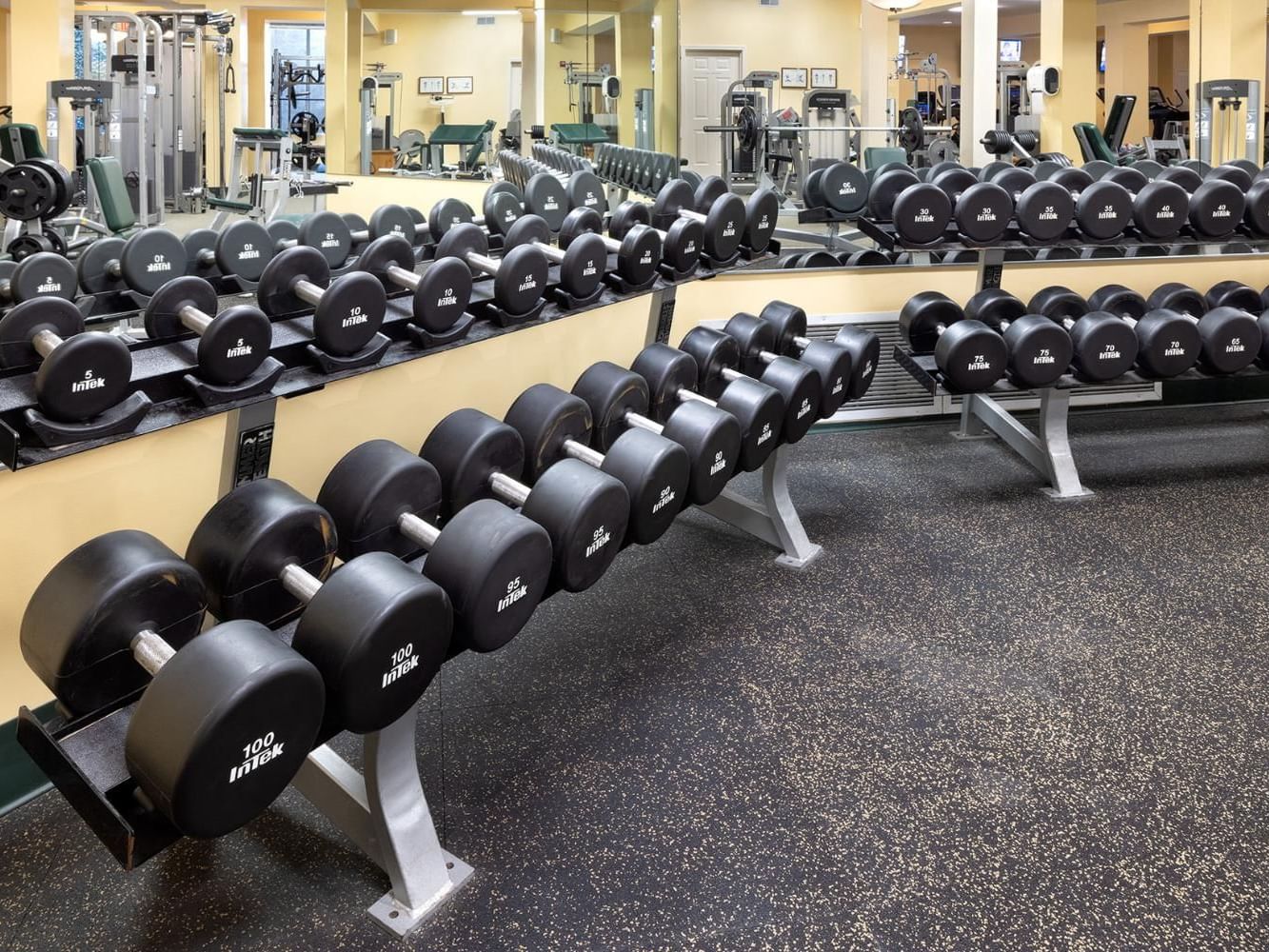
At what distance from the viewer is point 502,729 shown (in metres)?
1.81

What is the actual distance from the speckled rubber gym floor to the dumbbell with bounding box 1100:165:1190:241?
97cm

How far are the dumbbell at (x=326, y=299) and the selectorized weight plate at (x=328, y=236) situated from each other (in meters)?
1.04

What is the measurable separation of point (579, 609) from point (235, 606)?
1042mm

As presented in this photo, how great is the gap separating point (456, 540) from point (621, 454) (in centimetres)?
49

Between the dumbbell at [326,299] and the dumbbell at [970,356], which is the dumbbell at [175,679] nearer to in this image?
the dumbbell at [326,299]

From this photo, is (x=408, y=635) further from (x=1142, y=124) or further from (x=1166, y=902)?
(x=1142, y=124)

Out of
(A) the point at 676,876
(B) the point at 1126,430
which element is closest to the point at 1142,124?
(B) the point at 1126,430

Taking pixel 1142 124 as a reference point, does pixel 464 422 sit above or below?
below

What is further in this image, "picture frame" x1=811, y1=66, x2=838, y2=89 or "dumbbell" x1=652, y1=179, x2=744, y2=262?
"picture frame" x1=811, y1=66, x2=838, y2=89

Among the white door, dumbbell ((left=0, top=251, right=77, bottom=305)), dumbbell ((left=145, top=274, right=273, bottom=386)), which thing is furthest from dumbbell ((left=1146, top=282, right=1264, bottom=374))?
the white door

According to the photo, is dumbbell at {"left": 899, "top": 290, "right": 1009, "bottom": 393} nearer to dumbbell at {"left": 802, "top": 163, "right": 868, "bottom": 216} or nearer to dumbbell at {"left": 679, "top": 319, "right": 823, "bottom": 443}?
dumbbell at {"left": 679, "top": 319, "right": 823, "bottom": 443}

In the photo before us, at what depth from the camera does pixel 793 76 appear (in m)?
7.35

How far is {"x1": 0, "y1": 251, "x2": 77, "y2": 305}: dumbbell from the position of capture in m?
2.09

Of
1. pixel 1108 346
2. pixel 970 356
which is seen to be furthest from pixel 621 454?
pixel 1108 346
